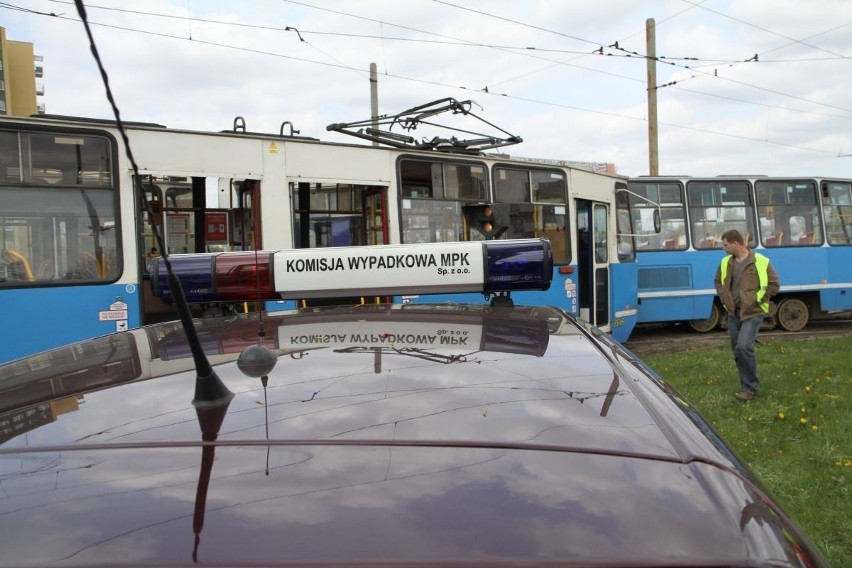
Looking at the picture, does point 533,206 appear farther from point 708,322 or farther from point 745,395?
point 708,322

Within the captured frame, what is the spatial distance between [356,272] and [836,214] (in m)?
13.6

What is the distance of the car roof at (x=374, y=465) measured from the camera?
3.42 ft

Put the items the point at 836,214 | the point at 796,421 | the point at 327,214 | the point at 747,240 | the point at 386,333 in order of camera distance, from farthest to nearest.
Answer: the point at 836,214 < the point at 747,240 < the point at 327,214 < the point at 796,421 < the point at 386,333

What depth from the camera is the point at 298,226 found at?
7.63 m

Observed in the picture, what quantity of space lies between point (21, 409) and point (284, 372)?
0.60 metres

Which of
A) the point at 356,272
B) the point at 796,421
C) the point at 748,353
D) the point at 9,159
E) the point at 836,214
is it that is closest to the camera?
the point at 356,272

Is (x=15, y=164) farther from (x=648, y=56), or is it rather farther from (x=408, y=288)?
(x=648, y=56)

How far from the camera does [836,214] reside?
1410 cm

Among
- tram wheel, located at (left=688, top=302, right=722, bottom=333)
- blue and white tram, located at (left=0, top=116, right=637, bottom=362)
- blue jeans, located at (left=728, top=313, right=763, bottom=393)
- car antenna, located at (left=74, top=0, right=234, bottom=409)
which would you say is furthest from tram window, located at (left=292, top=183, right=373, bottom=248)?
tram wheel, located at (left=688, top=302, right=722, bottom=333)

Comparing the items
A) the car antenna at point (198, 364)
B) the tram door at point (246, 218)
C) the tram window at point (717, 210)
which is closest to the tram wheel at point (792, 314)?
the tram window at point (717, 210)

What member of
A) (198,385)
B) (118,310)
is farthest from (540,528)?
(118,310)

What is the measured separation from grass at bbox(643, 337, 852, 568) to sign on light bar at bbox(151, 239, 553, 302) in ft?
5.10

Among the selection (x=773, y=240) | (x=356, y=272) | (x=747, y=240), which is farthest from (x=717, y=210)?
(x=356, y=272)

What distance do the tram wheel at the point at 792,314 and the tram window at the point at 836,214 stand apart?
1.35 metres
